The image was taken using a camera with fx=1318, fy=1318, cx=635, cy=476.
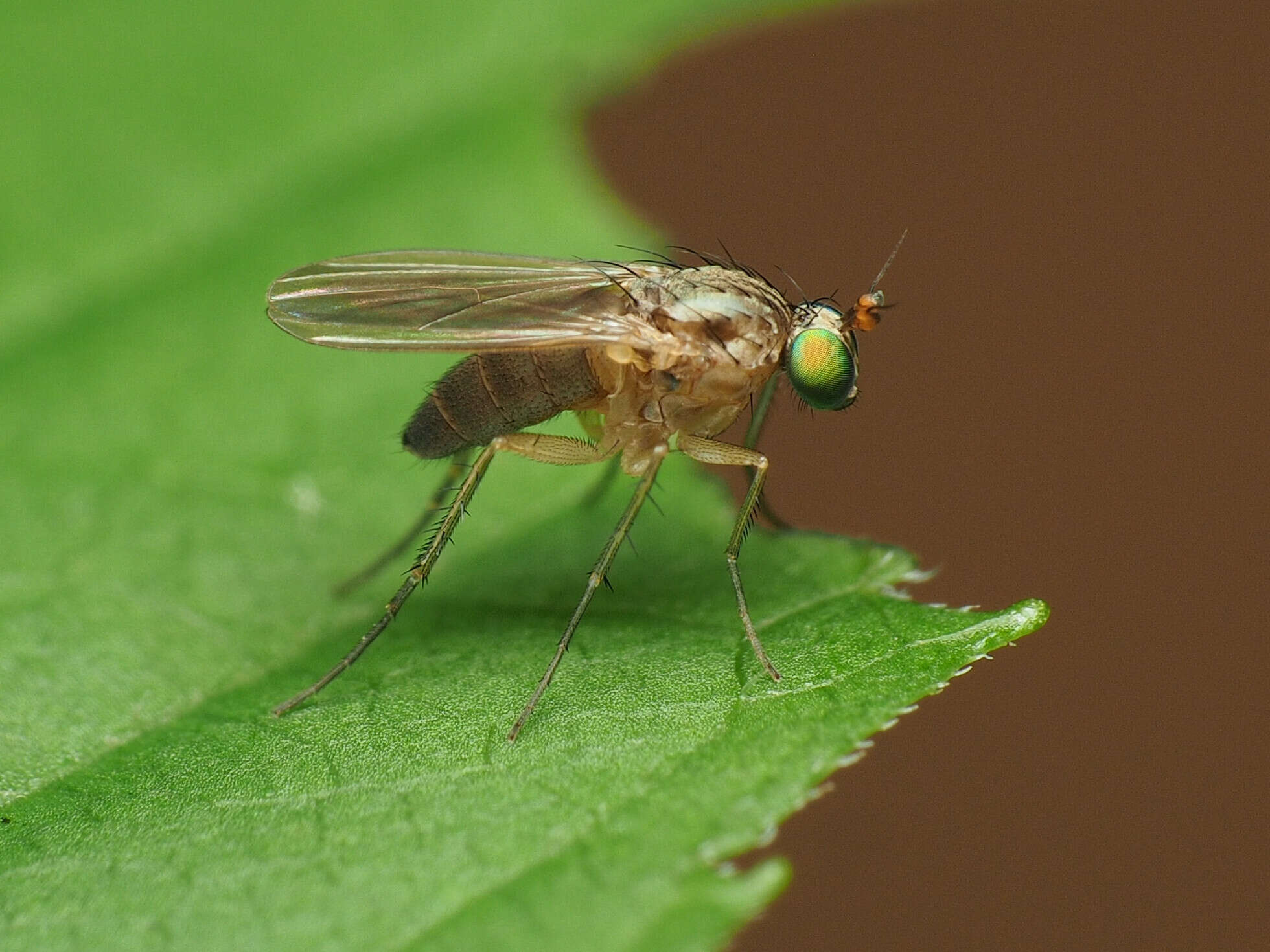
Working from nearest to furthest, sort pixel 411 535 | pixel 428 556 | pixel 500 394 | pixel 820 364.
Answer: pixel 428 556
pixel 820 364
pixel 500 394
pixel 411 535

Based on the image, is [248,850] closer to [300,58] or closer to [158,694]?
[158,694]

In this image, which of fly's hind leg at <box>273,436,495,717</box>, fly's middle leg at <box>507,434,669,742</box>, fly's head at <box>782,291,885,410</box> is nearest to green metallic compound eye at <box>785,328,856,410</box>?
fly's head at <box>782,291,885,410</box>

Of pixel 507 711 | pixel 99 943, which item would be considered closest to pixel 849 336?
pixel 507 711

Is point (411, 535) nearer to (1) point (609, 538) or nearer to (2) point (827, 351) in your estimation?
(1) point (609, 538)

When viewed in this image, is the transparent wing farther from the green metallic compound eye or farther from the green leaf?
the green leaf

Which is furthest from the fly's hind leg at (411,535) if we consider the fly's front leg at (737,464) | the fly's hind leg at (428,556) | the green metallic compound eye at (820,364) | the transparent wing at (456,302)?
the green metallic compound eye at (820,364)

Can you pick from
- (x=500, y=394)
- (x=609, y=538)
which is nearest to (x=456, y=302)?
(x=500, y=394)

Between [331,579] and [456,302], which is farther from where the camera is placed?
[331,579]
